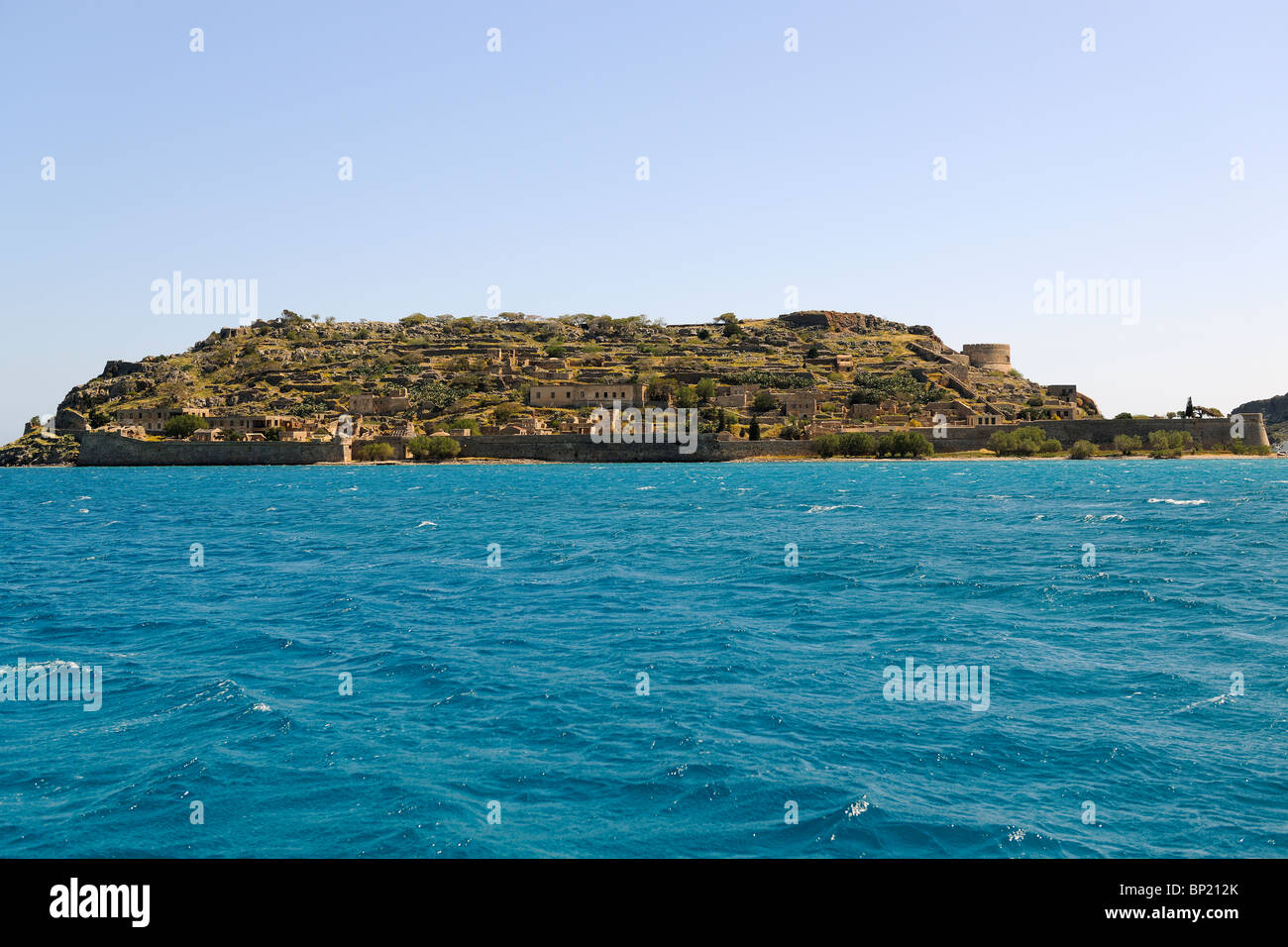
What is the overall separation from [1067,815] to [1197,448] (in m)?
135

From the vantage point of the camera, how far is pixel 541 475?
322 feet

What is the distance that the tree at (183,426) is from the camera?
12975 centimetres

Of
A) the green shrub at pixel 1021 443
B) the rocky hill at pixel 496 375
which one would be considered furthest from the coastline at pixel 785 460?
the rocky hill at pixel 496 375

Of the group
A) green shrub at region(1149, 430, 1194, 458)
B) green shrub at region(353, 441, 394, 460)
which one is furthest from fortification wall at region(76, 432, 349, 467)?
green shrub at region(1149, 430, 1194, 458)

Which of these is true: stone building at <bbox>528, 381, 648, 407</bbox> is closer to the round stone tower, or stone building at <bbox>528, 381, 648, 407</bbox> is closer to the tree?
the tree

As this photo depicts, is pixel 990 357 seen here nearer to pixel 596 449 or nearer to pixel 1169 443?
pixel 1169 443

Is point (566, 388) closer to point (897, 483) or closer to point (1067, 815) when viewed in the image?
point (897, 483)

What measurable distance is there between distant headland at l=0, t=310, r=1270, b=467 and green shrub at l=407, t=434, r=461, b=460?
19 cm

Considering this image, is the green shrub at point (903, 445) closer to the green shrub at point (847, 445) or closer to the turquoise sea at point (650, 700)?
the green shrub at point (847, 445)

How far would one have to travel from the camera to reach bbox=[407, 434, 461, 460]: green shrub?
122 metres

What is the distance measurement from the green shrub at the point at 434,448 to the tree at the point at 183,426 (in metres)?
32.4

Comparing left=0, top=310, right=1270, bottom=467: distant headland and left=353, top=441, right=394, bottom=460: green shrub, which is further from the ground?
left=0, top=310, right=1270, bottom=467: distant headland

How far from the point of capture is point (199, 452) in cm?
12394
